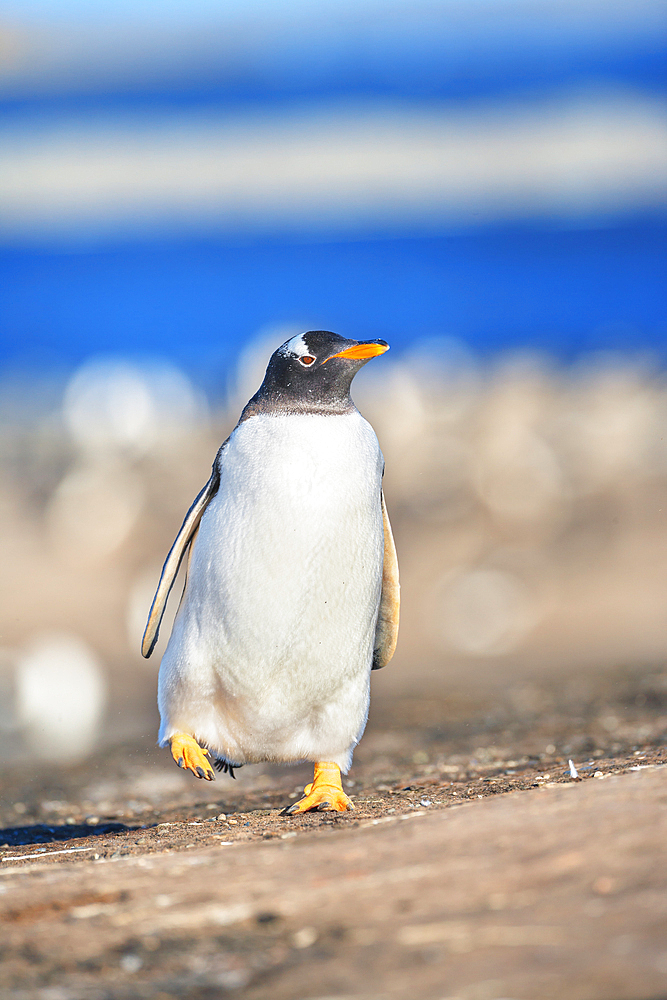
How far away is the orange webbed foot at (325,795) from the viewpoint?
338cm

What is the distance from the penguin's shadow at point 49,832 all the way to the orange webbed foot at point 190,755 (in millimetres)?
356

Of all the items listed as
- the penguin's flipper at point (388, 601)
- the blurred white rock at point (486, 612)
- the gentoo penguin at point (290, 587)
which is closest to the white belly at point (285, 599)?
the gentoo penguin at point (290, 587)

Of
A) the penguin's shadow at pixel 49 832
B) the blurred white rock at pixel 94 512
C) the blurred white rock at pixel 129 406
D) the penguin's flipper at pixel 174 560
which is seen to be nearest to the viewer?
the penguin's shadow at pixel 49 832

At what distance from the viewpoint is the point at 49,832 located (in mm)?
4070

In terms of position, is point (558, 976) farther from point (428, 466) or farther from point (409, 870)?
point (428, 466)

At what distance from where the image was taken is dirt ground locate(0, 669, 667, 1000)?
1679 millimetres

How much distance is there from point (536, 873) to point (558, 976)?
405mm

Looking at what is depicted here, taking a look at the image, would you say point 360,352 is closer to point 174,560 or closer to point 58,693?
Result: point 174,560

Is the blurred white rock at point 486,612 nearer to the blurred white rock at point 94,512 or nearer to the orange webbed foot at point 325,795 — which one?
the blurred white rock at point 94,512

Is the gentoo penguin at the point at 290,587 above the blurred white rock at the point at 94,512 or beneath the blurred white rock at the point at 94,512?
beneath

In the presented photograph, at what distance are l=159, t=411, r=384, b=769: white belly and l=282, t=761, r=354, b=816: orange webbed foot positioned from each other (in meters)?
0.08

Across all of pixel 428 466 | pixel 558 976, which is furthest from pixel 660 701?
pixel 428 466

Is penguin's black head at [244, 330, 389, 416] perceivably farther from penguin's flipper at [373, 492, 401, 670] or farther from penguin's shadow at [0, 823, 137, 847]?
penguin's shadow at [0, 823, 137, 847]

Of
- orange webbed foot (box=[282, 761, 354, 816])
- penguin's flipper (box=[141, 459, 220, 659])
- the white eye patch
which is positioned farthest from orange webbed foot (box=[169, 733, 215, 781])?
the white eye patch
